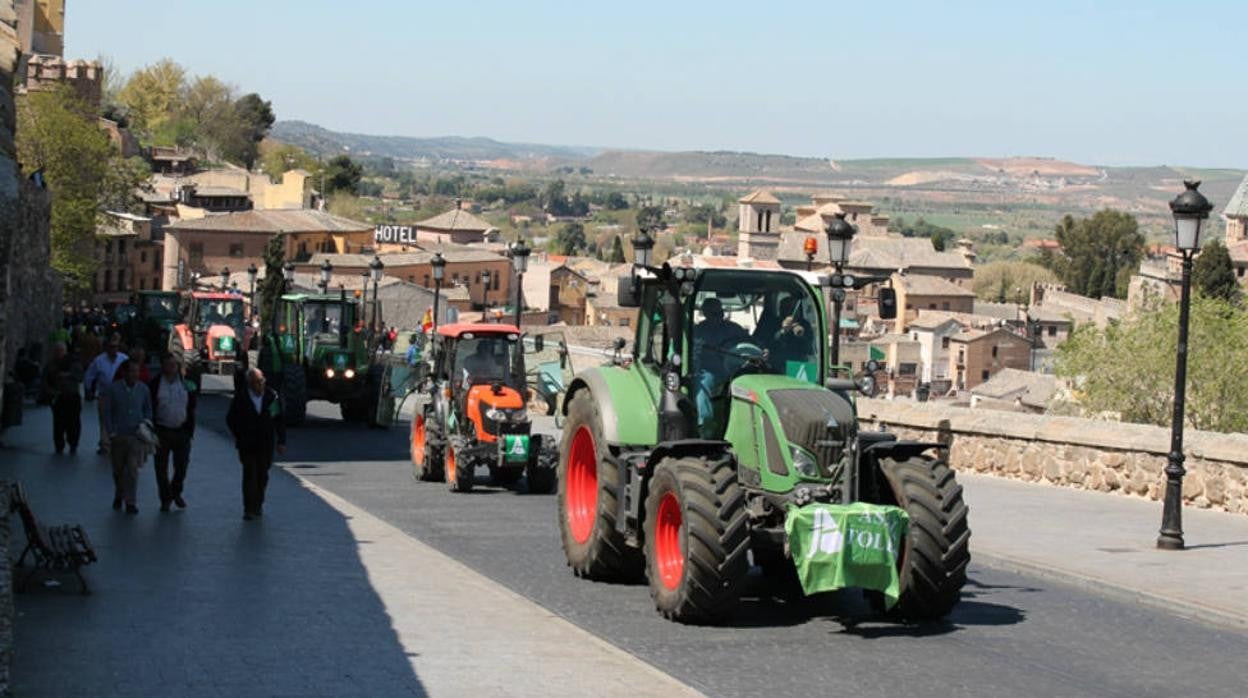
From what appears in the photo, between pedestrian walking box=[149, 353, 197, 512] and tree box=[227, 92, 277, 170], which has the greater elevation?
tree box=[227, 92, 277, 170]

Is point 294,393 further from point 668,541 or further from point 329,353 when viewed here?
point 668,541

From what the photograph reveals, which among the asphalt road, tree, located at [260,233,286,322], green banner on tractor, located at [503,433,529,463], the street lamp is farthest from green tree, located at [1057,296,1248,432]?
tree, located at [260,233,286,322]

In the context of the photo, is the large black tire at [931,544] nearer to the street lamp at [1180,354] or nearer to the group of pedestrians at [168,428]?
the street lamp at [1180,354]

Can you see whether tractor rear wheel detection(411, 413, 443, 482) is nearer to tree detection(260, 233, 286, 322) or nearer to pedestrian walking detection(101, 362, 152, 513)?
pedestrian walking detection(101, 362, 152, 513)

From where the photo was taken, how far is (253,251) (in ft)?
369

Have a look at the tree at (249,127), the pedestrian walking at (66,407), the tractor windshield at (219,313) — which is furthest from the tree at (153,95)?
the pedestrian walking at (66,407)

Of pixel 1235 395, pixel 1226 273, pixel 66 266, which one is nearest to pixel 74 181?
pixel 66 266

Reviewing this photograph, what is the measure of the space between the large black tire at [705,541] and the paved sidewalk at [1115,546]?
12.4 feet

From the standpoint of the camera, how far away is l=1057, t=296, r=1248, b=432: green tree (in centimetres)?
4325

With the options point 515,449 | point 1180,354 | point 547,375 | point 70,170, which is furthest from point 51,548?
point 70,170

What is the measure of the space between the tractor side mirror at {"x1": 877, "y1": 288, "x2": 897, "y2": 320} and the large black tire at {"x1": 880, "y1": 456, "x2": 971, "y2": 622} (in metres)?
1.23

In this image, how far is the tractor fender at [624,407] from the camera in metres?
14.3

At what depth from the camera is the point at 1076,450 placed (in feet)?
73.5

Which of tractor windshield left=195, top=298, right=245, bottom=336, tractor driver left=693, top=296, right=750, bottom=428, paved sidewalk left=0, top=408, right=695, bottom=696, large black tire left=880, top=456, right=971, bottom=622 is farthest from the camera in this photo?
tractor windshield left=195, top=298, right=245, bottom=336
